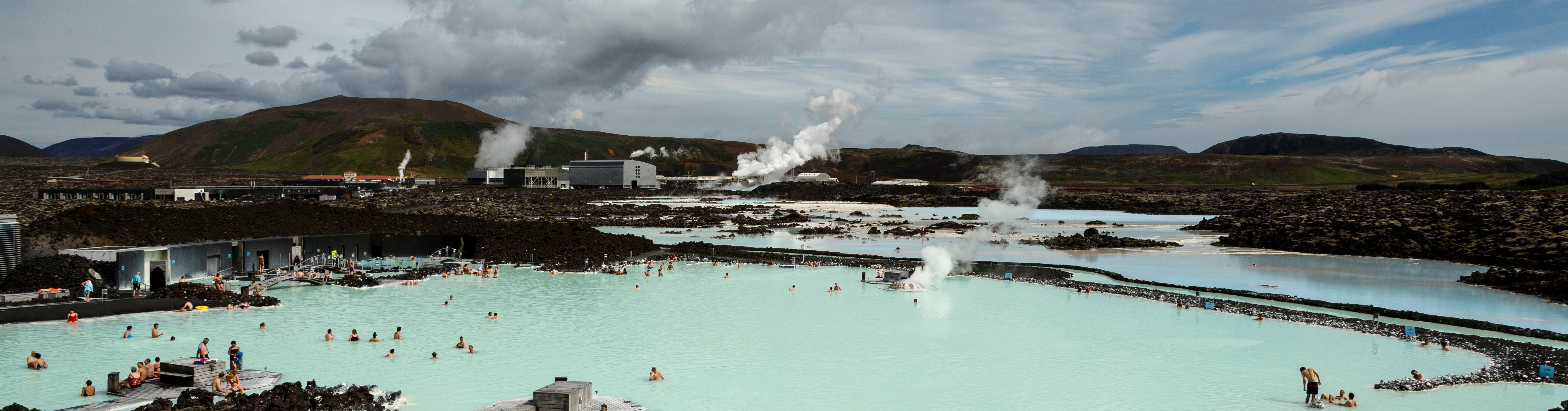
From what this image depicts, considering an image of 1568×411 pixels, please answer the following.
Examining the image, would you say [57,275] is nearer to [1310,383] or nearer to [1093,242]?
[1310,383]

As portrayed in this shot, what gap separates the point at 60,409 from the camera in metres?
14.7

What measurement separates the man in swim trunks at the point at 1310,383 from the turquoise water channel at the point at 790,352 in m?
0.47

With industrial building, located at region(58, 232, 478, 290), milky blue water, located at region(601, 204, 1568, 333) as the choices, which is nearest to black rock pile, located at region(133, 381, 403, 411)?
industrial building, located at region(58, 232, 478, 290)

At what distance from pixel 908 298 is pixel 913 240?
2442 cm

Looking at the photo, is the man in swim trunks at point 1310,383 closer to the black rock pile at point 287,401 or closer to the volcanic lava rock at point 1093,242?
the black rock pile at point 287,401

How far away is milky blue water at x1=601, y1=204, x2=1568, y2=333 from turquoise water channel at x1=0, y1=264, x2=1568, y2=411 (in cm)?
764

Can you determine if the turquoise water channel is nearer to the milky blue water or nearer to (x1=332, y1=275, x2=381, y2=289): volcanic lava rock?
(x1=332, y1=275, x2=381, y2=289): volcanic lava rock

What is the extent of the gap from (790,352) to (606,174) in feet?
421

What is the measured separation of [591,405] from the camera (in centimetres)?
1523

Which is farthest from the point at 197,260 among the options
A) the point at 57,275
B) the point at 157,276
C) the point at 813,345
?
the point at 813,345

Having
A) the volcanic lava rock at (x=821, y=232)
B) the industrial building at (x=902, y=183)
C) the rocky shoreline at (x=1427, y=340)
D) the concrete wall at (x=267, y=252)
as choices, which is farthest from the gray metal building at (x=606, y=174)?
the rocky shoreline at (x=1427, y=340)

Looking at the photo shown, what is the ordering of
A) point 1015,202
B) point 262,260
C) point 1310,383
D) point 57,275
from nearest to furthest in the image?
point 1310,383 → point 57,275 → point 262,260 → point 1015,202

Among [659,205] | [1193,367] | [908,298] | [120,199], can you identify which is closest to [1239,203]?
[659,205]

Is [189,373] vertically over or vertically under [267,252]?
under
